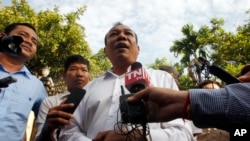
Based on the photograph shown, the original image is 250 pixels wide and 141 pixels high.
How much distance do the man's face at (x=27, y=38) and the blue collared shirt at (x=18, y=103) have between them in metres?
0.22

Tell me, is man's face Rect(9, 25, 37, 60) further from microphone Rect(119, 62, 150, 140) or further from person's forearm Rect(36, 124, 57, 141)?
microphone Rect(119, 62, 150, 140)

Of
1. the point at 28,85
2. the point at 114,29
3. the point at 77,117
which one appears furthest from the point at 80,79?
the point at 77,117

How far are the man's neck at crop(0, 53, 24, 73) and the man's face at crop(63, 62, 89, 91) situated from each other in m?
0.83

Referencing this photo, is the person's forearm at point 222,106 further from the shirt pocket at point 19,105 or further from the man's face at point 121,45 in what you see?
the shirt pocket at point 19,105

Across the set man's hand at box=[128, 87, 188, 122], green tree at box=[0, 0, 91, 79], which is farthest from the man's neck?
green tree at box=[0, 0, 91, 79]

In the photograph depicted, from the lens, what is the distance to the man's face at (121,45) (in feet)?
9.56

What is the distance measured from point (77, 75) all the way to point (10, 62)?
96cm

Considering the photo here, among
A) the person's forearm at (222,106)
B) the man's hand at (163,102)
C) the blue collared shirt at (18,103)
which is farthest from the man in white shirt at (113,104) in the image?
the blue collared shirt at (18,103)

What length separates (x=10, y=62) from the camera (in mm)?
3447

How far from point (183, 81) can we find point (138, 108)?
23.2m

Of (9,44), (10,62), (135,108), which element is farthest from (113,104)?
(10,62)

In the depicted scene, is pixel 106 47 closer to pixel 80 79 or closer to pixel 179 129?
pixel 80 79

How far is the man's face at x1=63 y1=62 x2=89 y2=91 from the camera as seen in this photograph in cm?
407

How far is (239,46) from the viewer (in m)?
19.6
